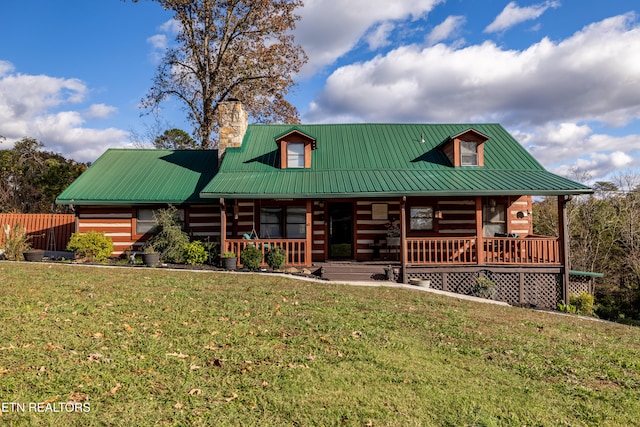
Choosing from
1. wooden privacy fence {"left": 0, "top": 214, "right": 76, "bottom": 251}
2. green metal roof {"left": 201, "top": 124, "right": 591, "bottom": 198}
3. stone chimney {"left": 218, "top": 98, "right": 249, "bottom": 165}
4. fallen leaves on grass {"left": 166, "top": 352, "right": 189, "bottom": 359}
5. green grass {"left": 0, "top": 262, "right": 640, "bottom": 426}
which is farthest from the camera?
wooden privacy fence {"left": 0, "top": 214, "right": 76, "bottom": 251}

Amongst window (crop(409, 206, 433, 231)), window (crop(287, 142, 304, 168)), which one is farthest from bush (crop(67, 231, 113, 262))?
window (crop(409, 206, 433, 231))

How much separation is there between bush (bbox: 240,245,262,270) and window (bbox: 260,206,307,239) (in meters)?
2.08

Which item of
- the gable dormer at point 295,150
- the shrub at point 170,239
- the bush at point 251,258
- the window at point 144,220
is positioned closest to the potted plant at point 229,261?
the bush at point 251,258

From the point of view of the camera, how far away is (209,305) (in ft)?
27.4

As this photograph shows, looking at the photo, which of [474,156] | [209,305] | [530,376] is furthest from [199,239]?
[530,376]

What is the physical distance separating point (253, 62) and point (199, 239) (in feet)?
46.6

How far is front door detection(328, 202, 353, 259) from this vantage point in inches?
660

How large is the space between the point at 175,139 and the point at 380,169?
26.3 meters

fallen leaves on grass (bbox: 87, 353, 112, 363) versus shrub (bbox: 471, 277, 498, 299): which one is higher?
fallen leaves on grass (bbox: 87, 353, 112, 363)

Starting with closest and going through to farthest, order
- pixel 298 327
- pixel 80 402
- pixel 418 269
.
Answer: pixel 80 402 < pixel 298 327 < pixel 418 269

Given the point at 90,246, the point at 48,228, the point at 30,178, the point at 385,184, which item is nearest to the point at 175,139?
the point at 30,178

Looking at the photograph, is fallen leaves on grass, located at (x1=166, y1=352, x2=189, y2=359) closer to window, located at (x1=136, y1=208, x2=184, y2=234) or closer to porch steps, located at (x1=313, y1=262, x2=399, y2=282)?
porch steps, located at (x1=313, y1=262, x2=399, y2=282)

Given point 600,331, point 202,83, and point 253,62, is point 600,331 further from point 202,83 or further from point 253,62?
point 202,83

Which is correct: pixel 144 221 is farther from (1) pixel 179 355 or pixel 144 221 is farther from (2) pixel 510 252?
(2) pixel 510 252
